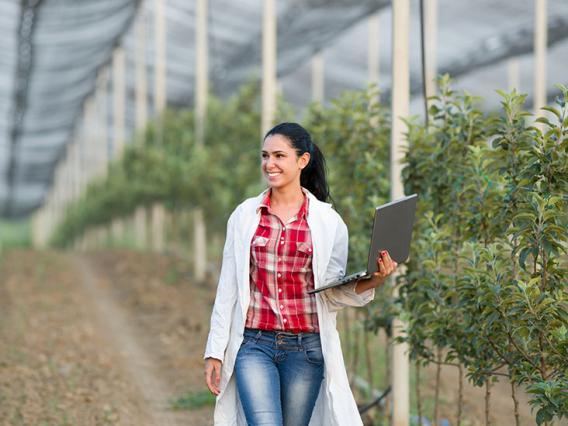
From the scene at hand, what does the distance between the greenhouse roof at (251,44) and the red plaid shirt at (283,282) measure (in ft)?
39.8

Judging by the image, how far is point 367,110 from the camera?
771 cm

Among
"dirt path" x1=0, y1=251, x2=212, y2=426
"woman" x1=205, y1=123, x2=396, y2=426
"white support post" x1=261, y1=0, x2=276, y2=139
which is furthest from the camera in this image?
"white support post" x1=261, y1=0, x2=276, y2=139

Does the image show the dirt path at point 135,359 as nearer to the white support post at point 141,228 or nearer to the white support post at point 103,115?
the white support post at point 141,228

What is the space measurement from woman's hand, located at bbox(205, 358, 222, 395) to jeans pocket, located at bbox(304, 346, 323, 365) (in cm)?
35

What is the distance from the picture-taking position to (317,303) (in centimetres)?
407

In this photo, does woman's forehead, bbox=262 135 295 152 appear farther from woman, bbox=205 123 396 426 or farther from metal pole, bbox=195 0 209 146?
metal pole, bbox=195 0 209 146

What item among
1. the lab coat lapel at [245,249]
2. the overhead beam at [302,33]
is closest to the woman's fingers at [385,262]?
the lab coat lapel at [245,249]

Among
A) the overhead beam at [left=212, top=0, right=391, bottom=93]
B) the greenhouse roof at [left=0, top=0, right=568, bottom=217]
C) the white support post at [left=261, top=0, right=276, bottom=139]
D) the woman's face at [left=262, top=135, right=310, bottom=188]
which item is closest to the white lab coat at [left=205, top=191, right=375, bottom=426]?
the woman's face at [left=262, top=135, right=310, bottom=188]

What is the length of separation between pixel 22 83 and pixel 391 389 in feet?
69.8

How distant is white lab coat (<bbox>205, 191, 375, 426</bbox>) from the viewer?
4.06m

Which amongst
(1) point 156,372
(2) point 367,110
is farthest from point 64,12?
(2) point 367,110

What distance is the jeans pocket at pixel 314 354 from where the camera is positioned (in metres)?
4.07

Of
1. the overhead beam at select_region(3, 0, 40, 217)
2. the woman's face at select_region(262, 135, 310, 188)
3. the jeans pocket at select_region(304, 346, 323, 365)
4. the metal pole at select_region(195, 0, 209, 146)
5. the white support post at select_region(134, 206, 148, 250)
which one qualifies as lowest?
the jeans pocket at select_region(304, 346, 323, 365)

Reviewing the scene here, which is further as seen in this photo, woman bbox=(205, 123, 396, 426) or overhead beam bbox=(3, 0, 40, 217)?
overhead beam bbox=(3, 0, 40, 217)
